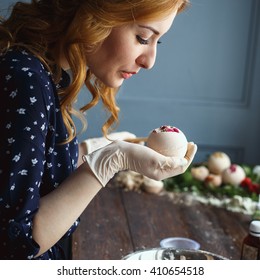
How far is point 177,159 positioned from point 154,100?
1458mm

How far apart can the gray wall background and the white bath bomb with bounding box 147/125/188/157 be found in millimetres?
1346

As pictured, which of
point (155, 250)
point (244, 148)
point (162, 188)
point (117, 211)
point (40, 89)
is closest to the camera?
point (40, 89)

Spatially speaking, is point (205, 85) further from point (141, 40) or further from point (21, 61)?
point (21, 61)

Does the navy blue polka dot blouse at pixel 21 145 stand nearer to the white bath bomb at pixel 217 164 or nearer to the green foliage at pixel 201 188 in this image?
the green foliage at pixel 201 188

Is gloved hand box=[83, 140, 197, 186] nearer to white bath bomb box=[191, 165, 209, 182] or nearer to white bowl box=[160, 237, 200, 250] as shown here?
white bowl box=[160, 237, 200, 250]

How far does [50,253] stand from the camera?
111cm

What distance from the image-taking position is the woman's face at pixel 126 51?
3.30 feet

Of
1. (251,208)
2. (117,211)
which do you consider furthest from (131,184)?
(251,208)

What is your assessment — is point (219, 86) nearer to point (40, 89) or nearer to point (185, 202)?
point (185, 202)

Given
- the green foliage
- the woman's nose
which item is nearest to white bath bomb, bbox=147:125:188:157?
the woman's nose

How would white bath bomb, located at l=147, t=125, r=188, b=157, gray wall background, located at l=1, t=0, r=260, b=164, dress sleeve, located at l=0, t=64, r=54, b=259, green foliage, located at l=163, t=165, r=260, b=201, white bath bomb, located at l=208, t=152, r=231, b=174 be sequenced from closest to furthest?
1. dress sleeve, located at l=0, t=64, r=54, b=259
2. white bath bomb, located at l=147, t=125, r=188, b=157
3. green foliage, located at l=163, t=165, r=260, b=201
4. white bath bomb, located at l=208, t=152, r=231, b=174
5. gray wall background, located at l=1, t=0, r=260, b=164

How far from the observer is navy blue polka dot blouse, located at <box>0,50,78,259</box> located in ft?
2.86

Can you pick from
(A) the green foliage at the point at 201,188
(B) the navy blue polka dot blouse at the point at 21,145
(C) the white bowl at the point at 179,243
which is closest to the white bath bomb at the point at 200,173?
(A) the green foliage at the point at 201,188

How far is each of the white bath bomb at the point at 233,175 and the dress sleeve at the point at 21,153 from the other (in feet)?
3.74
